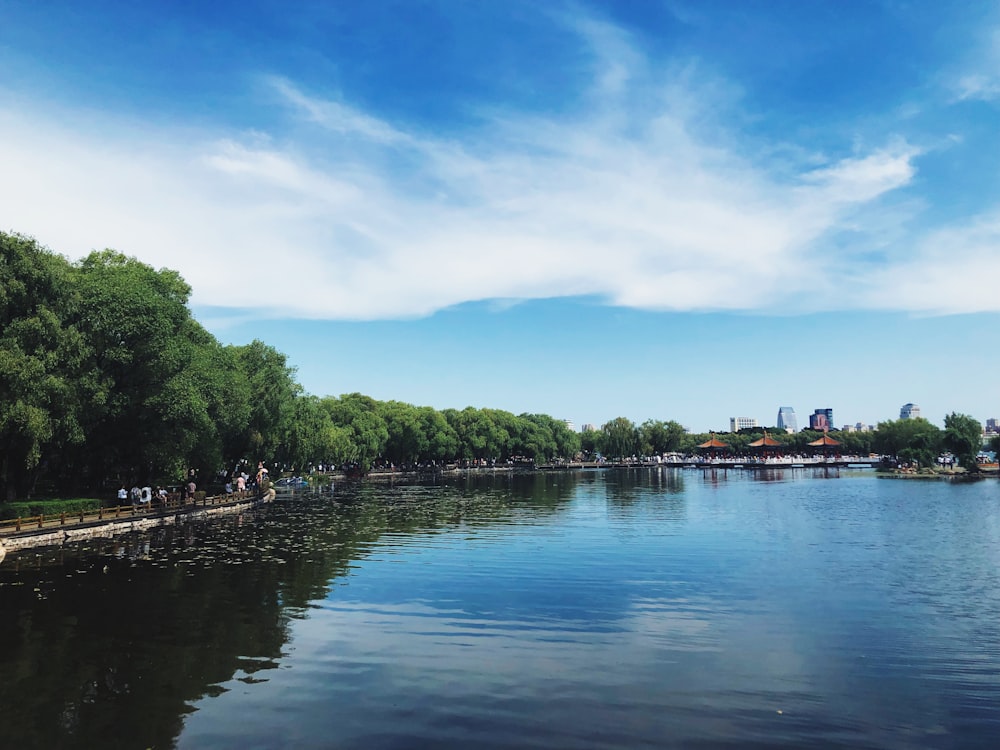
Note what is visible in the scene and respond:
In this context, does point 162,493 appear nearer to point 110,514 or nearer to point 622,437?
point 110,514

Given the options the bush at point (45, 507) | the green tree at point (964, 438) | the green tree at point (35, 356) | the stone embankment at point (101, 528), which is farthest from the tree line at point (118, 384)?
the green tree at point (964, 438)

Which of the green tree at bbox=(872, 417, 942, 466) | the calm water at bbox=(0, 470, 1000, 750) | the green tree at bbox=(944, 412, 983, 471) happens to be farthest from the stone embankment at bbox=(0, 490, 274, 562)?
the green tree at bbox=(872, 417, 942, 466)

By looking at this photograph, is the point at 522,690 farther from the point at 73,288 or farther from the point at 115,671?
the point at 73,288

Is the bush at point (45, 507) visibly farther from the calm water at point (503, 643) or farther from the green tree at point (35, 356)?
the calm water at point (503, 643)

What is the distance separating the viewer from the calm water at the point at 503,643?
41.7ft

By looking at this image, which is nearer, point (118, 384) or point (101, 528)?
Result: point (101, 528)

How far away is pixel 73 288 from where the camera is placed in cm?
3984

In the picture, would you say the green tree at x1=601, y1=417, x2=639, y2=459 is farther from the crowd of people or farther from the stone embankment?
the stone embankment

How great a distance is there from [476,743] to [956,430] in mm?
129026

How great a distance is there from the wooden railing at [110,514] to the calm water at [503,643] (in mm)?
3613

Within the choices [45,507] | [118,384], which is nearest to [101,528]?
[45,507]

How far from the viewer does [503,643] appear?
18062 mm

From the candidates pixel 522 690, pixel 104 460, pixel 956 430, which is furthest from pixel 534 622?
pixel 956 430

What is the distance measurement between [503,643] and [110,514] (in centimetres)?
3356
